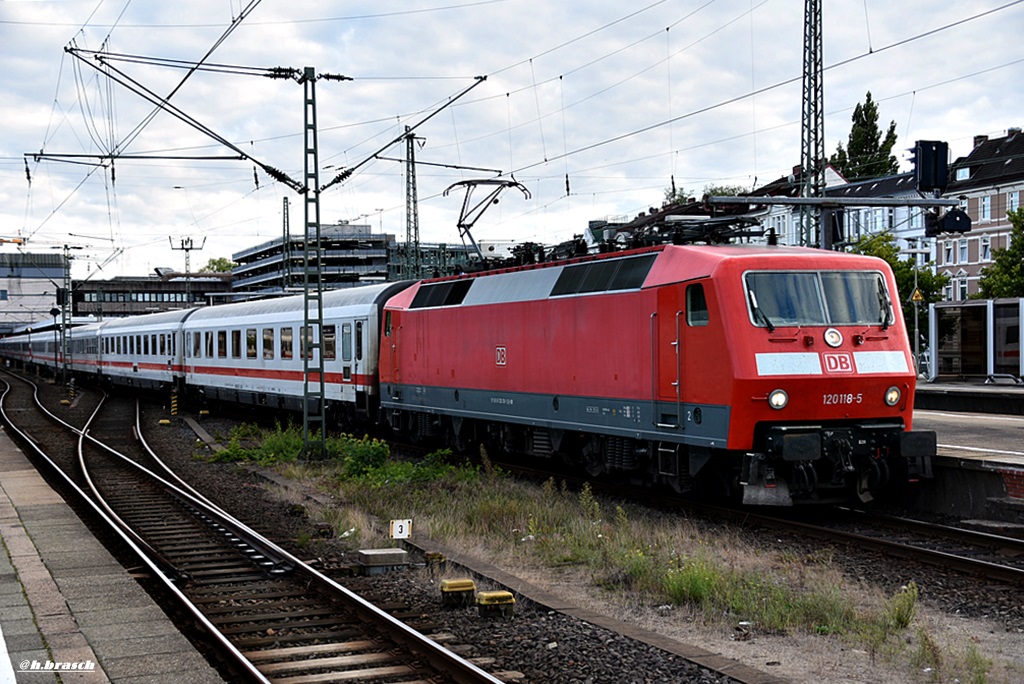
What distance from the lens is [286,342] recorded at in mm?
29266

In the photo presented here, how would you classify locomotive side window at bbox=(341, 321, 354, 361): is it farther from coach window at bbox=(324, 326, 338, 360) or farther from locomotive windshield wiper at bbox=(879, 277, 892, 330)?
locomotive windshield wiper at bbox=(879, 277, 892, 330)

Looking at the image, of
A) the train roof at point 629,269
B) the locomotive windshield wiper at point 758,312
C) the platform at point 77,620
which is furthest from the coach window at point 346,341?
the locomotive windshield wiper at point 758,312

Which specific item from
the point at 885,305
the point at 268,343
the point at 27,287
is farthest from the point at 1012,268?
the point at 27,287

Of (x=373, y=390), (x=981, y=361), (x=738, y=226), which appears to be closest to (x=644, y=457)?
(x=738, y=226)

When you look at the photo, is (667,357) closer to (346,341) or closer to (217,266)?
(346,341)

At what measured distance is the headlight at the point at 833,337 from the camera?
1318cm

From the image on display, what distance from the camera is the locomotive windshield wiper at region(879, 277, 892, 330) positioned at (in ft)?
45.0

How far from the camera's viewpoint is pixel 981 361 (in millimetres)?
32906

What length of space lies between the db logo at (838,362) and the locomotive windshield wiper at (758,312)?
752mm

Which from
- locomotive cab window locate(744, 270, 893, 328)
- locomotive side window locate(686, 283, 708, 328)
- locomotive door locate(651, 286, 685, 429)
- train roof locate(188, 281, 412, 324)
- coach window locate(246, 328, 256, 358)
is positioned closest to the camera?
locomotive cab window locate(744, 270, 893, 328)

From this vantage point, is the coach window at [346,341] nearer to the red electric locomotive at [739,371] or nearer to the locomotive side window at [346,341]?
the locomotive side window at [346,341]

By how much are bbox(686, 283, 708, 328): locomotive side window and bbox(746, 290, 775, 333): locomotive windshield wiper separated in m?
0.55

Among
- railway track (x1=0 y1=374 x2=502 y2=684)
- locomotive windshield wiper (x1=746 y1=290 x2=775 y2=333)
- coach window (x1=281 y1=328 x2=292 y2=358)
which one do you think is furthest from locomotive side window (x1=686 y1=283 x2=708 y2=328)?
coach window (x1=281 y1=328 x2=292 y2=358)

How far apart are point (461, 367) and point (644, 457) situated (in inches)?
226
